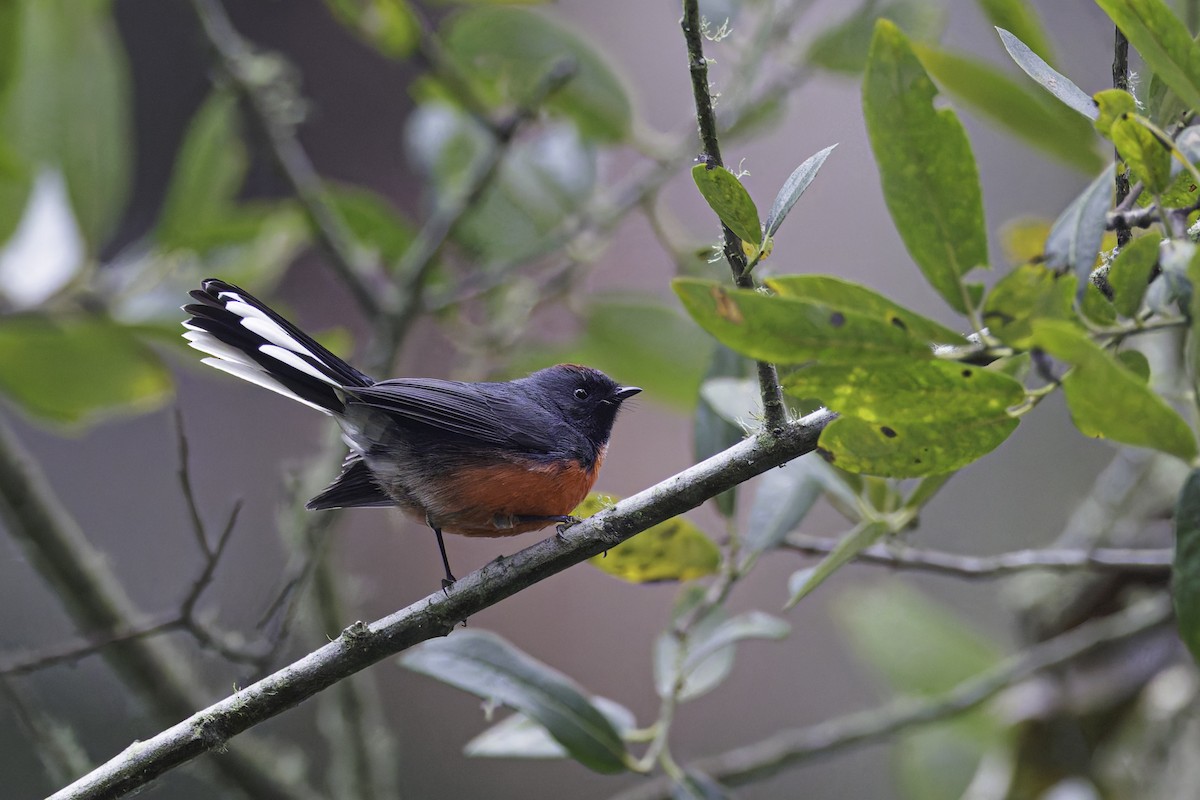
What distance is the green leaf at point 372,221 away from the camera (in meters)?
3.43

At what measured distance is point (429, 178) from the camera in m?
3.58

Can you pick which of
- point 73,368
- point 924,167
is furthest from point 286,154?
point 924,167

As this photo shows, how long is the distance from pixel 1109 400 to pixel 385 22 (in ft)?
8.26

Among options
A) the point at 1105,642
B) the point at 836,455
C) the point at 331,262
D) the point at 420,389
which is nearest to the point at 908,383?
the point at 836,455

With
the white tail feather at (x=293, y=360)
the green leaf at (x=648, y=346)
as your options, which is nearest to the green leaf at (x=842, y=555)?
the white tail feather at (x=293, y=360)

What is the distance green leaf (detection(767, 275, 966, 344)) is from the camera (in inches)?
46.7

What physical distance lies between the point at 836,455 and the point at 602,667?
12.3 feet

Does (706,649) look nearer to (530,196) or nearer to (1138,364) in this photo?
(1138,364)

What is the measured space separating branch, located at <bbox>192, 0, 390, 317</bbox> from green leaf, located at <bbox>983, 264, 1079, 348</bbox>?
224cm

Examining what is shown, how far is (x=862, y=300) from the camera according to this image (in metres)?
1.24

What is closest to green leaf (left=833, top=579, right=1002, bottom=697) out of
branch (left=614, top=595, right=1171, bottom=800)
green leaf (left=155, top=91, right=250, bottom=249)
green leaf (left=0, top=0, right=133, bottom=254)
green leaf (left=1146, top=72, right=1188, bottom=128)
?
branch (left=614, top=595, right=1171, bottom=800)

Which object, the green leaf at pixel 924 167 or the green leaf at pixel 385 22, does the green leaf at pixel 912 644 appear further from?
the green leaf at pixel 385 22

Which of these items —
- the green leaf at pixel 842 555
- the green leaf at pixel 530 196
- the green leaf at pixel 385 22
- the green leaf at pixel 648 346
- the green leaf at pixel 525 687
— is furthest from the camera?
the green leaf at pixel 530 196

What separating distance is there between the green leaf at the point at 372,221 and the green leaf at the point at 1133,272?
2.60m
